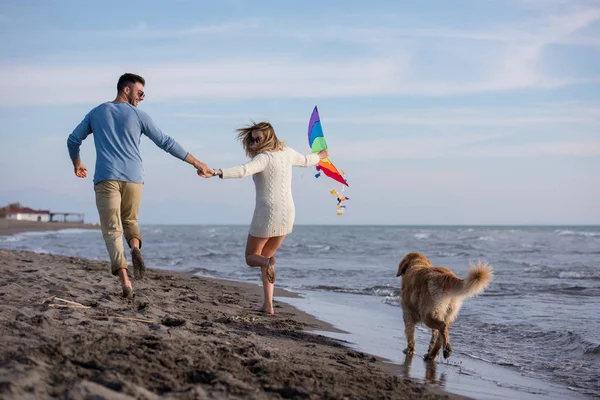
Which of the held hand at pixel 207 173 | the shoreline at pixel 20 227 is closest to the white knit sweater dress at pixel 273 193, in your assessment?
the held hand at pixel 207 173

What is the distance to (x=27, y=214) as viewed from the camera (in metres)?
80.6

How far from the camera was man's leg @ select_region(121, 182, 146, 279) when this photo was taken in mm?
5824

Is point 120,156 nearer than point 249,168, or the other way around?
point 120,156

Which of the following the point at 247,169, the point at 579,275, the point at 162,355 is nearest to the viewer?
the point at 162,355

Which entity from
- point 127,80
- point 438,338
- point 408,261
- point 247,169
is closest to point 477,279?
point 438,338

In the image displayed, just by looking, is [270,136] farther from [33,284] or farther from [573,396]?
[573,396]

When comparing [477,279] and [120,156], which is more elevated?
[120,156]

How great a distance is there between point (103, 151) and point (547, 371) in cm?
435

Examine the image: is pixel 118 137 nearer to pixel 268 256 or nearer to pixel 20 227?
pixel 268 256

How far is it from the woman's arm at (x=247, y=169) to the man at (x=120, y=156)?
5.8 inches

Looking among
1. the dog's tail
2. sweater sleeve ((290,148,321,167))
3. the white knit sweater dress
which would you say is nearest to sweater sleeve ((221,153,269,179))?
the white knit sweater dress

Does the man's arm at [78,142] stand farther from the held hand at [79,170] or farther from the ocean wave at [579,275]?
the ocean wave at [579,275]

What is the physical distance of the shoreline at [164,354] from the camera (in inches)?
124

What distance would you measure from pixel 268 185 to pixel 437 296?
6.42 feet
